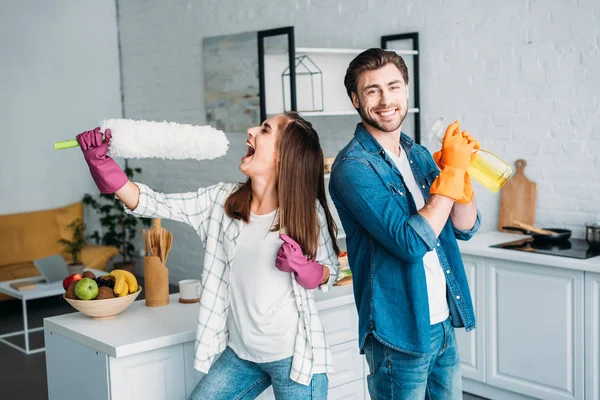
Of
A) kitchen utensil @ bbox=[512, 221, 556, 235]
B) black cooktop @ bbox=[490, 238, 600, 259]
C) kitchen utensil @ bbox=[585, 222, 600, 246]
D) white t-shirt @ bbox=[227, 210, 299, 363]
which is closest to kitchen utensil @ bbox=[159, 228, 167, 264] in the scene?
white t-shirt @ bbox=[227, 210, 299, 363]

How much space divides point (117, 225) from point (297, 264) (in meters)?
5.17

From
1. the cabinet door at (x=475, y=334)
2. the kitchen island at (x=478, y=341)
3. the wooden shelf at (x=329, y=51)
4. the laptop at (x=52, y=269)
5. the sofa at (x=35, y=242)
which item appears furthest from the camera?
the sofa at (x=35, y=242)

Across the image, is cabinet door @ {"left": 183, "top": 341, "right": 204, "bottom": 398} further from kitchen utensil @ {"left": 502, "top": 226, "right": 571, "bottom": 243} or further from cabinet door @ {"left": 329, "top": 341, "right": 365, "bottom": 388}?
kitchen utensil @ {"left": 502, "top": 226, "right": 571, "bottom": 243}

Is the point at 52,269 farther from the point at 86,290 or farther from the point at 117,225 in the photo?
the point at 86,290

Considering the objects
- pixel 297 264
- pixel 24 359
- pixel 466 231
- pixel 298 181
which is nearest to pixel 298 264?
pixel 297 264

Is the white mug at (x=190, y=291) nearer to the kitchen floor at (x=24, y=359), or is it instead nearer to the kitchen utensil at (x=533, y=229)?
the kitchen floor at (x=24, y=359)

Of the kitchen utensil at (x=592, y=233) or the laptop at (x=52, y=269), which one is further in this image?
the laptop at (x=52, y=269)

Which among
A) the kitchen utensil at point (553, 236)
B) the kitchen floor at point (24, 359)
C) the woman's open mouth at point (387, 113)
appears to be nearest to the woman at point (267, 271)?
the woman's open mouth at point (387, 113)

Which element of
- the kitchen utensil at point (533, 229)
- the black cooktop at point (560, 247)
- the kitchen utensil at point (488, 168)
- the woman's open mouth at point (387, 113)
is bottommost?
the black cooktop at point (560, 247)

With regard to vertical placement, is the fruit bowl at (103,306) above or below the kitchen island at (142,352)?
above

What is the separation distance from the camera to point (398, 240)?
5.66 ft

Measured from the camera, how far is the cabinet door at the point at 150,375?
223 cm

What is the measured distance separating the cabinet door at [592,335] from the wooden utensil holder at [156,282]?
5.86ft

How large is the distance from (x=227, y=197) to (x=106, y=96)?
517cm
